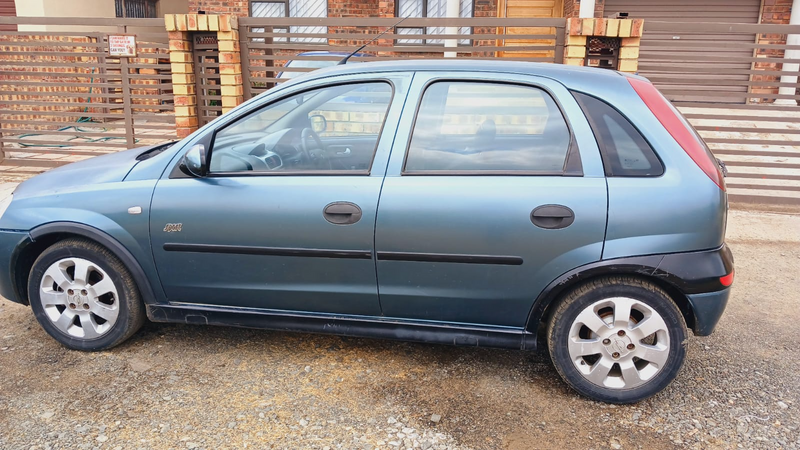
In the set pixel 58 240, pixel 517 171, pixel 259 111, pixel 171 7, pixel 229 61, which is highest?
pixel 171 7

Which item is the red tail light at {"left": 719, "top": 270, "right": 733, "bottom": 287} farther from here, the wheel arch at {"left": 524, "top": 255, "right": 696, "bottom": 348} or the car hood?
the car hood

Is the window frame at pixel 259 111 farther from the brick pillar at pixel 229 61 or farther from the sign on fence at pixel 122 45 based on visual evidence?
the sign on fence at pixel 122 45

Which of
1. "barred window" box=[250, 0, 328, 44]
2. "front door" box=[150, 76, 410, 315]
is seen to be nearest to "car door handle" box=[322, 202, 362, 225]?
"front door" box=[150, 76, 410, 315]

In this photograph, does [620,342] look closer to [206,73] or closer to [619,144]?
[619,144]

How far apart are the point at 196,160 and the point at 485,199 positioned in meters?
1.50

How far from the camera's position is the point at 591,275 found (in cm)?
303

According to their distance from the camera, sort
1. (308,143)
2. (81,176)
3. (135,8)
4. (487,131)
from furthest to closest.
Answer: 1. (135,8)
2. (81,176)
3. (308,143)
4. (487,131)

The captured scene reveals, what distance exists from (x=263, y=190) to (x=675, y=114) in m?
2.14

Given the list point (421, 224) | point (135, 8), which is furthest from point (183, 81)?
point (135, 8)

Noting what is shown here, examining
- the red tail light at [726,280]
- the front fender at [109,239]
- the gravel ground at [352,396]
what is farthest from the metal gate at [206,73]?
the red tail light at [726,280]

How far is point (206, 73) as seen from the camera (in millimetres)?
7348

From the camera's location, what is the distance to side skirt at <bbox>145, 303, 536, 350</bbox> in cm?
322

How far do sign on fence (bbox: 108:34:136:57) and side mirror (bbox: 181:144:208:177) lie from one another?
509 cm

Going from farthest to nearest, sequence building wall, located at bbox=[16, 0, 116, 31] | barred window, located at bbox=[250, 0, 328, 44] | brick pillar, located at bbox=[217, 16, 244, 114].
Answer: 1. barred window, located at bbox=[250, 0, 328, 44]
2. building wall, located at bbox=[16, 0, 116, 31]
3. brick pillar, located at bbox=[217, 16, 244, 114]
